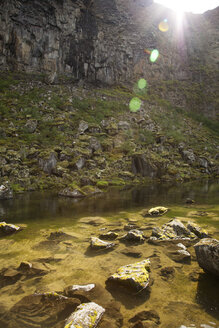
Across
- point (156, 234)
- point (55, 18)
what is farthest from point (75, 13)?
point (156, 234)

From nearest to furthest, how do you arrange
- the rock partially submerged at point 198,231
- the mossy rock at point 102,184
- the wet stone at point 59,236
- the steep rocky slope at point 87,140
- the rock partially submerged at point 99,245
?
the rock partially submerged at point 99,245
the rock partially submerged at point 198,231
the wet stone at point 59,236
the mossy rock at point 102,184
the steep rocky slope at point 87,140

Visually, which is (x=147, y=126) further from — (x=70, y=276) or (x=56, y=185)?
(x=70, y=276)

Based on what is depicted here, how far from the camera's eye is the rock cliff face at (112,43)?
55.6 metres

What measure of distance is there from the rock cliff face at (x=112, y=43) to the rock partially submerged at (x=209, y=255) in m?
60.8

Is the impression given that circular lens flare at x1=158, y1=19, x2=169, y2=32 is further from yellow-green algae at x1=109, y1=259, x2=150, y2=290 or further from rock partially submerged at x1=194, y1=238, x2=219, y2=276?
yellow-green algae at x1=109, y1=259, x2=150, y2=290

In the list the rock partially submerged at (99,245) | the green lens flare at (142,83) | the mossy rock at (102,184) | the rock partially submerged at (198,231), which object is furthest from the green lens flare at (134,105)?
the rock partially submerged at (99,245)

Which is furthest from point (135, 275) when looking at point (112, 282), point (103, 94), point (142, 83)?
point (142, 83)

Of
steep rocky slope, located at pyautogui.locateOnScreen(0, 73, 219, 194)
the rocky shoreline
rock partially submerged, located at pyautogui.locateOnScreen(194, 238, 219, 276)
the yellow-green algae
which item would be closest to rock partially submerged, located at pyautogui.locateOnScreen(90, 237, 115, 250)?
the rocky shoreline

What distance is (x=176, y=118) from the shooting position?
62219 mm

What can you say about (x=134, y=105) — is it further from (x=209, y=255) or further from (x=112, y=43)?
(x=209, y=255)

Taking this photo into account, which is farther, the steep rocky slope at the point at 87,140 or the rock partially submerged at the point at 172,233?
the steep rocky slope at the point at 87,140

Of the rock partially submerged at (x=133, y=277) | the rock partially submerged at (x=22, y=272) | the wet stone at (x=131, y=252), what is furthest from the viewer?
the wet stone at (x=131, y=252)

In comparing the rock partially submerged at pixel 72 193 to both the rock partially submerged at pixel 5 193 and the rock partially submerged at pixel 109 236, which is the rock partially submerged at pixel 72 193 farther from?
the rock partially submerged at pixel 109 236

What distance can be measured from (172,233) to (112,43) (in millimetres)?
78135
